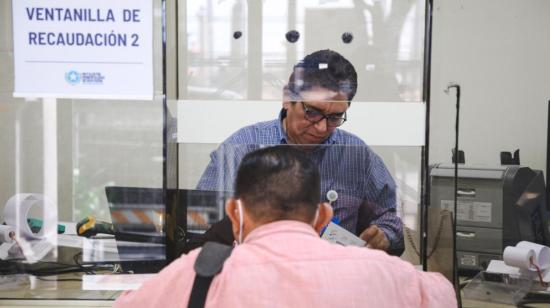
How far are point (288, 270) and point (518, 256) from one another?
4.27 ft

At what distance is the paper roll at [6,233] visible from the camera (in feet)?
6.78

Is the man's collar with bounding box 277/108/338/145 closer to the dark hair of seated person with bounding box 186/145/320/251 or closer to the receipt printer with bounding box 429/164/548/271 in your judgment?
the receipt printer with bounding box 429/164/548/271

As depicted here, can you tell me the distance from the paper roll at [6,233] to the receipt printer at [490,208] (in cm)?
156

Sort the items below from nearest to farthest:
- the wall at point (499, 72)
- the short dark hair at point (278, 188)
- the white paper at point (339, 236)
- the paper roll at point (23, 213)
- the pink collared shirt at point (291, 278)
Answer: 1. the pink collared shirt at point (291, 278)
2. the short dark hair at point (278, 188)
3. the white paper at point (339, 236)
4. the paper roll at point (23, 213)
5. the wall at point (499, 72)

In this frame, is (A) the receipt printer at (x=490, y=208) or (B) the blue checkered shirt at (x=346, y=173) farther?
(A) the receipt printer at (x=490, y=208)

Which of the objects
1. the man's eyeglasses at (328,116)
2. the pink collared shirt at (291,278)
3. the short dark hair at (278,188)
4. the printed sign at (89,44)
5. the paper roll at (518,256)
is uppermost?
the printed sign at (89,44)

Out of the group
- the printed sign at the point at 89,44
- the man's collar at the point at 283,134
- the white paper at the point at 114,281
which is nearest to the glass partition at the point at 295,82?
the man's collar at the point at 283,134

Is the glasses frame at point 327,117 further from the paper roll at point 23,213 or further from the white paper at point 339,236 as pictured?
the paper roll at point 23,213

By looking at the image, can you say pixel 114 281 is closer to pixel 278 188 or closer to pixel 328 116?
pixel 328 116

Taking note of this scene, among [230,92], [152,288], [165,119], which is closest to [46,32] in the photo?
[165,119]

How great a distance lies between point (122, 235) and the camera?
2.08 meters

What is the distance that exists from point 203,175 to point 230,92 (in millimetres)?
303

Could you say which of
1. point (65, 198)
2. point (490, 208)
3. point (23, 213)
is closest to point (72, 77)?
point (23, 213)

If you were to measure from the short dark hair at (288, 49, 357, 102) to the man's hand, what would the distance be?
0.46 metres
